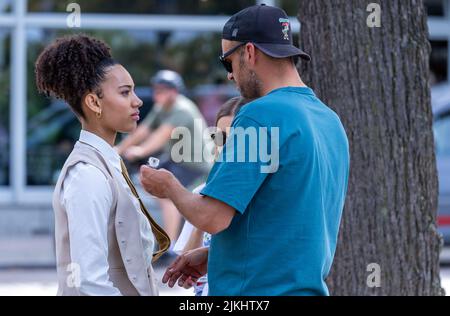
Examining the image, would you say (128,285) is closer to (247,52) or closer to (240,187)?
(240,187)

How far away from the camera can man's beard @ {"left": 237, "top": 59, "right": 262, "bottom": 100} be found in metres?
3.15

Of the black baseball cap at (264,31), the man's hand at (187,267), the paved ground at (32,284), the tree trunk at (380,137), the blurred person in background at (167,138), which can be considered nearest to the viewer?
the black baseball cap at (264,31)

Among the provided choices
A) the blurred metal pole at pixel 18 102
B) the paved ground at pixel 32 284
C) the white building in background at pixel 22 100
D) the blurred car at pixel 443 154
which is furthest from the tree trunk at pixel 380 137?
the blurred metal pole at pixel 18 102

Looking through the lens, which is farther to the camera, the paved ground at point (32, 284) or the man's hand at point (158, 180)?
the paved ground at point (32, 284)

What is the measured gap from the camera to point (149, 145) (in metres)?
9.66

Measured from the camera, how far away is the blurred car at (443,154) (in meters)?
10.4

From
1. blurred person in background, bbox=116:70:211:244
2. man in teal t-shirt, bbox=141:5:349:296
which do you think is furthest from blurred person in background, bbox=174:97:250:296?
blurred person in background, bbox=116:70:211:244

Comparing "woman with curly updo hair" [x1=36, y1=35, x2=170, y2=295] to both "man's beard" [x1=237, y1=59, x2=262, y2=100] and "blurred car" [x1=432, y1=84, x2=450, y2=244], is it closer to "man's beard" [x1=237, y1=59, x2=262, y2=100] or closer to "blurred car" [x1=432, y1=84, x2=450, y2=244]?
"man's beard" [x1=237, y1=59, x2=262, y2=100]

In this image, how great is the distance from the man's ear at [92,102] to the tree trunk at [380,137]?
181 cm

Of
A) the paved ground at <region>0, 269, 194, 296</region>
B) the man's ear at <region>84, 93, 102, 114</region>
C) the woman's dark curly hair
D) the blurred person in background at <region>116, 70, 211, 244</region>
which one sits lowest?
the paved ground at <region>0, 269, 194, 296</region>

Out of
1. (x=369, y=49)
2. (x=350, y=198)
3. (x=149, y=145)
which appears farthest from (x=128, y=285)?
(x=149, y=145)

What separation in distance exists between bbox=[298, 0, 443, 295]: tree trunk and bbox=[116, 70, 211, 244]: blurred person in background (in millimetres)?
4394

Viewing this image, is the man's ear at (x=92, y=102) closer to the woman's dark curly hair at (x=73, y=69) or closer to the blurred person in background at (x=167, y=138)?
the woman's dark curly hair at (x=73, y=69)

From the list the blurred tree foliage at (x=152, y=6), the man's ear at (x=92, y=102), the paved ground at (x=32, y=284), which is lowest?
the paved ground at (x=32, y=284)
